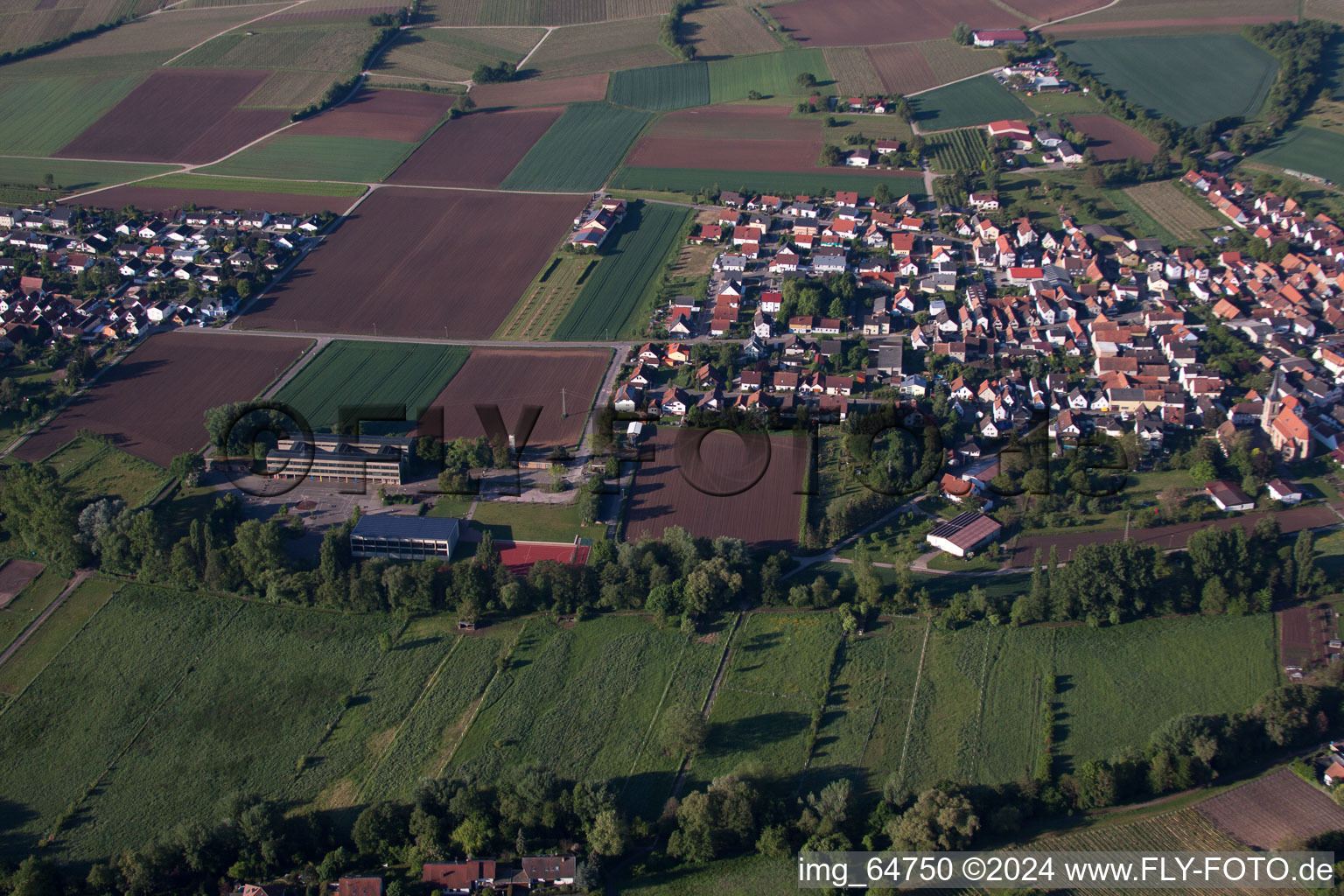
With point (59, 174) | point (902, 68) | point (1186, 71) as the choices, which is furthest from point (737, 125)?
point (59, 174)

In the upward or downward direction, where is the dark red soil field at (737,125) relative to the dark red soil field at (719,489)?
upward

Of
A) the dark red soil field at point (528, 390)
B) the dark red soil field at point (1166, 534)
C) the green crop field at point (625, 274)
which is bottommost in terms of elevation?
the dark red soil field at point (1166, 534)

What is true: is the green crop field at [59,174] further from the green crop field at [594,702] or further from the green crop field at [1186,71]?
the green crop field at [1186,71]

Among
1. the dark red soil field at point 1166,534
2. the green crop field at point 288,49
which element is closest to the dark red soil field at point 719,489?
the dark red soil field at point 1166,534

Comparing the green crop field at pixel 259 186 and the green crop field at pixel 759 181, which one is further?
the green crop field at pixel 259 186

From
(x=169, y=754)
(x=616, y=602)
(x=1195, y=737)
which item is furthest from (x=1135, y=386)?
(x=169, y=754)

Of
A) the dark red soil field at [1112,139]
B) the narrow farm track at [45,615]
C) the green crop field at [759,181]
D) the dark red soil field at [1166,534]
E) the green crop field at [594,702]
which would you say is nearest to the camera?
the green crop field at [594,702]

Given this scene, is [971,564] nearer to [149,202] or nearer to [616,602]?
[616,602]

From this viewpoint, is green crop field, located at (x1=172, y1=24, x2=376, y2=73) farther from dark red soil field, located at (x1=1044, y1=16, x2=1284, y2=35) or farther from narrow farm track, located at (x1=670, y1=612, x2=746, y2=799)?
narrow farm track, located at (x1=670, y1=612, x2=746, y2=799)
